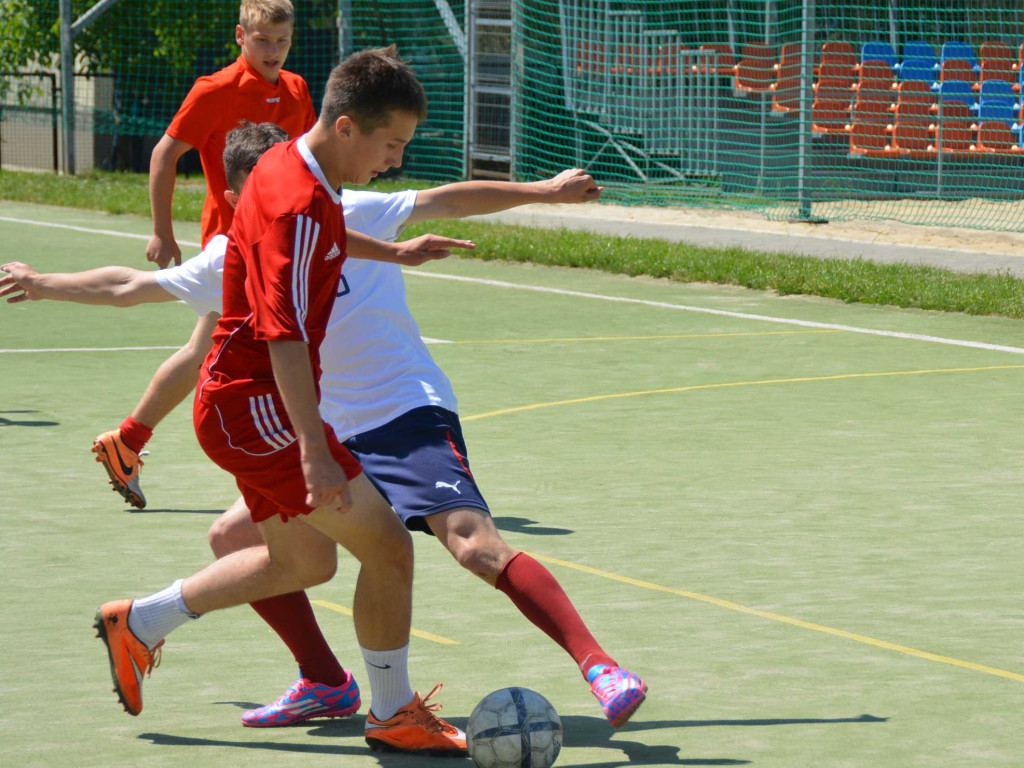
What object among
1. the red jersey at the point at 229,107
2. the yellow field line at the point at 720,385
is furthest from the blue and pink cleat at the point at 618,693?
the yellow field line at the point at 720,385

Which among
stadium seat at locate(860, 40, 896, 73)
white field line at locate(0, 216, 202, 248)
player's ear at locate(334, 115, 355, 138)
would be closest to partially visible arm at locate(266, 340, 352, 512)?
player's ear at locate(334, 115, 355, 138)

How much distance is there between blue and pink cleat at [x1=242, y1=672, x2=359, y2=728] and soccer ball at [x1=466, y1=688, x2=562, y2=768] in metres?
0.53

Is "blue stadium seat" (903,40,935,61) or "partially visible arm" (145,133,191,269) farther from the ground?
"blue stadium seat" (903,40,935,61)

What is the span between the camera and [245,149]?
5.34 meters

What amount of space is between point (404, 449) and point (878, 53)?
760 inches

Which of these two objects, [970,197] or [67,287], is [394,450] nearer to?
[67,287]

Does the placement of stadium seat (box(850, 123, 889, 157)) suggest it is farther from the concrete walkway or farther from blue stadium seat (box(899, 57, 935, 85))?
the concrete walkway

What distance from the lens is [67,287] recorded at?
5719 millimetres

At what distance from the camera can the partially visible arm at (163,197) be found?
826cm

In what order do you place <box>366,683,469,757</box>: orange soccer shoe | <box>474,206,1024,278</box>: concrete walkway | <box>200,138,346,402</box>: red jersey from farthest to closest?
<box>474,206,1024,278</box>: concrete walkway
<box>366,683,469,757</box>: orange soccer shoe
<box>200,138,346,402</box>: red jersey

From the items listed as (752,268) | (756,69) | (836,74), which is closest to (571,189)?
(752,268)

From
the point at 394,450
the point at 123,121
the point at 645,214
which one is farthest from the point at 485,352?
the point at 123,121

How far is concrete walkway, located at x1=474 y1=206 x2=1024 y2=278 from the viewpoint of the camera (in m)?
16.8

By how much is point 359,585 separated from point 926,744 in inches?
57.8
